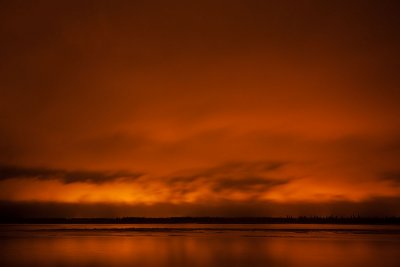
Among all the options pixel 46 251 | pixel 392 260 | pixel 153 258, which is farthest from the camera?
pixel 46 251

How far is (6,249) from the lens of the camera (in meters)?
29.9

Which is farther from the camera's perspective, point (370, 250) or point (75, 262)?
point (370, 250)

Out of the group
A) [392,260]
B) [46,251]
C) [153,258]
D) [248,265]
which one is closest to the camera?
[248,265]

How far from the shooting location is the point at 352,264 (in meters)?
22.6

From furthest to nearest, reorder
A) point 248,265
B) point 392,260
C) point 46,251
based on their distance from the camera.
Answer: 1. point 46,251
2. point 392,260
3. point 248,265

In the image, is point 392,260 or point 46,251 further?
point 46,251

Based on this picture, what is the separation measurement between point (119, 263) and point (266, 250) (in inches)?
379

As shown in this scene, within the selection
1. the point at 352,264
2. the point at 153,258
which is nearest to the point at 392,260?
the point at 352,264

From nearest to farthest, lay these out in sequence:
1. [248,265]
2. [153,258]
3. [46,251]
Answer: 1. [248,265]
2. [153,258]
3. [46,251]

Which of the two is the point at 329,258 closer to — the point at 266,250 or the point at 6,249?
the point at 266,250

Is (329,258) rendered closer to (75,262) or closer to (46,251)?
(75,262)

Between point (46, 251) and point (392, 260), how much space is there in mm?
18057

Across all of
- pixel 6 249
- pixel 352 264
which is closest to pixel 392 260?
pixel 352 264

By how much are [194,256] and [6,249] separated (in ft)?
37.6
